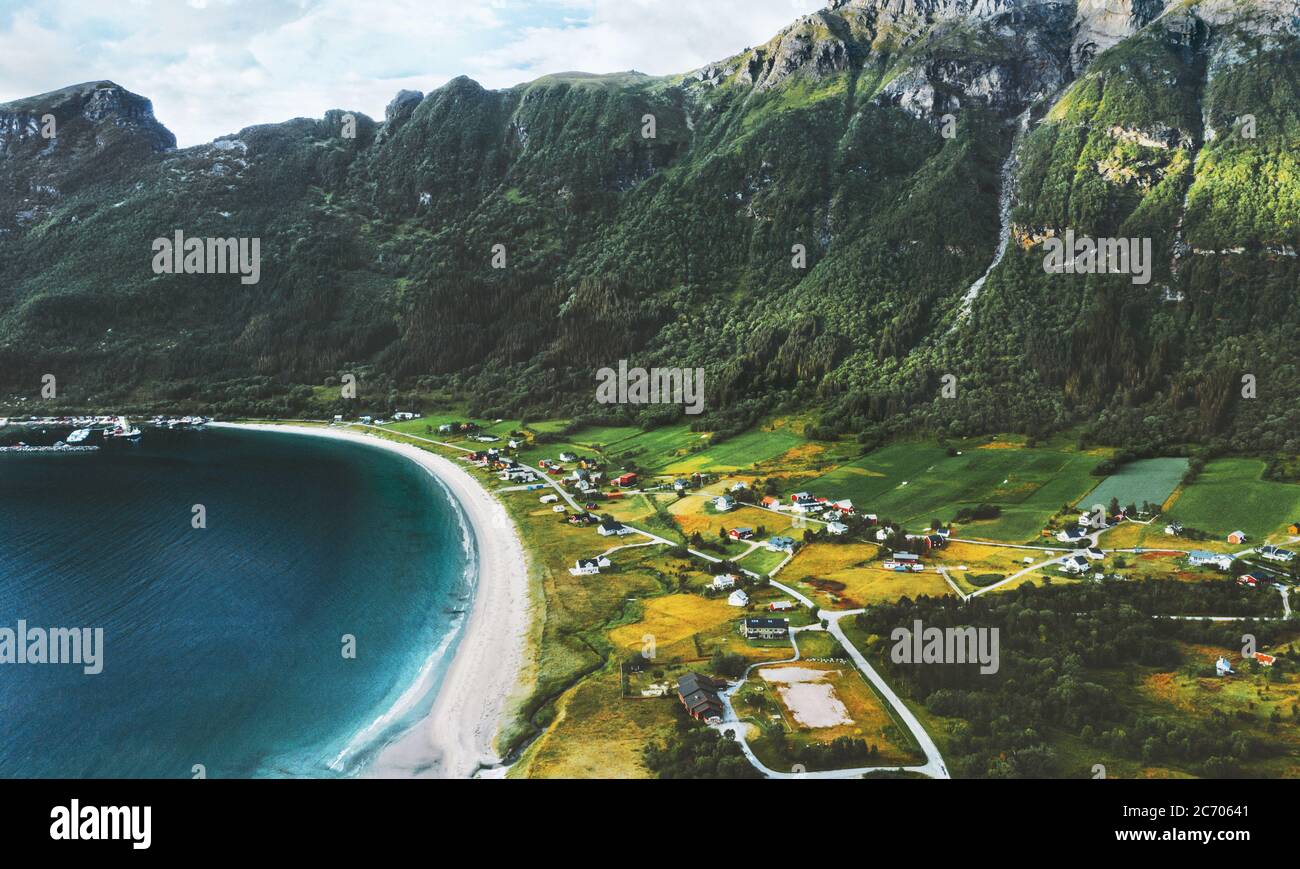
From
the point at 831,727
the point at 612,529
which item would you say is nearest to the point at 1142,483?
the point at 612,529

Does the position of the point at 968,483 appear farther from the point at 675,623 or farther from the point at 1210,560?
the point at 675,623

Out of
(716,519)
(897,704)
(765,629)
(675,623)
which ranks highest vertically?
(716,519)

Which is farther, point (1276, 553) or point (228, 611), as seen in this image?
point (1276, 553)

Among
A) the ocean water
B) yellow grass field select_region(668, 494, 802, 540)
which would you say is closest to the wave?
the ocean water

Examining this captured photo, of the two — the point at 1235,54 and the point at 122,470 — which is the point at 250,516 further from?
the point at 1235,54

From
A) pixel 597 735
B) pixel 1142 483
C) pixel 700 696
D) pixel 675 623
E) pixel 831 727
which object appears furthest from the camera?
pixel 1142 483

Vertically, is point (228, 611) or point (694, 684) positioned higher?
point (694, 684)

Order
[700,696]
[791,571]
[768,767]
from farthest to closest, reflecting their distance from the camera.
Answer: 1. [791,571]
2. [700,696]
3. [768,767]
